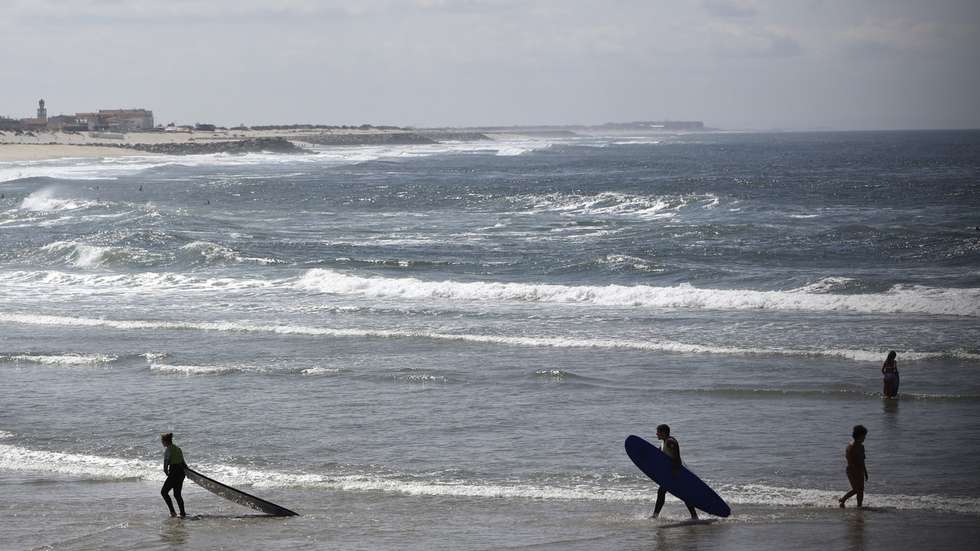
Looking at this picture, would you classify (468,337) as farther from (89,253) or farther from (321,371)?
(89,253)

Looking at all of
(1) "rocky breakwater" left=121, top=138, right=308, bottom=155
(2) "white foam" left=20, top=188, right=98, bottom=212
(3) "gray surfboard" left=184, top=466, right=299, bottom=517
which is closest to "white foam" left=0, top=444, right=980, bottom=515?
(3) "gray surfboard" left=184, top=466, right=299, bottom=517

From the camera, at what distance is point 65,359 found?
23281 mm

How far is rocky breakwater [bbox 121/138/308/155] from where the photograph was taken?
135750mm

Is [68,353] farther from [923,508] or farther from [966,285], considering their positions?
[966,285]

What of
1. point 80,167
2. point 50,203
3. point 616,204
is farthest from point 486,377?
point 80,167

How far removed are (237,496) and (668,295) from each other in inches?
719

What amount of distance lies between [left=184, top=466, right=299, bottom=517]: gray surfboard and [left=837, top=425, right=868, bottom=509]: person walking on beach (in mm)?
6738

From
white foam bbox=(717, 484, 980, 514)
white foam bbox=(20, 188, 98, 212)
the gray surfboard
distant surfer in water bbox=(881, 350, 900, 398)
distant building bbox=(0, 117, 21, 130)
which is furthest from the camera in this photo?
distant building bbox=(0, 117, 21, 130)

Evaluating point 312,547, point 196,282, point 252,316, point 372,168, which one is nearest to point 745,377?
point 312,547

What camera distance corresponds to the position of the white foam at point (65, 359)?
23.0 meters

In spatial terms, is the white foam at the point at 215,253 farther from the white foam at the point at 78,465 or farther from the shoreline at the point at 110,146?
the shoreline at the point at 110,146

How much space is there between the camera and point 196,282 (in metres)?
35.3

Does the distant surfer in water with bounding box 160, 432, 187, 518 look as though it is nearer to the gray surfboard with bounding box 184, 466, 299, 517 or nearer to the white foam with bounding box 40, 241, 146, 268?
the gray surfboard with bounding box 184, 466, 299, 517

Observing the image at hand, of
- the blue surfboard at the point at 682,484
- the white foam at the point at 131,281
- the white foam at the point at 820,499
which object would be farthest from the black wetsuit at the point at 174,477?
the white foam at the point at 131,281
